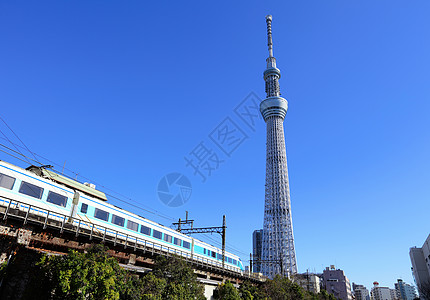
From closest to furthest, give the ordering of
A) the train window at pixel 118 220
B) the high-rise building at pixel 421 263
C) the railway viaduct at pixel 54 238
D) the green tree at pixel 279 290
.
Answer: the railway viaduct at pixel 54 238 → the train window at pixel 118 220 → the green tree at pixel 279 290 → the high-rise building at pixel 421 263

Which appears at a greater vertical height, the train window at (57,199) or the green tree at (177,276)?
the train window at (57,199)

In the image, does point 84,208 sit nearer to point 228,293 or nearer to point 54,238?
point 54,238

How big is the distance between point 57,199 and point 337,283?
401ft

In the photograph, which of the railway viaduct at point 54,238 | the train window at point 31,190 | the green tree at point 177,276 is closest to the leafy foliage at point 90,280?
the railway viaduct at point 54,238

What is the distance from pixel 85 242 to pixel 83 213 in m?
2.75

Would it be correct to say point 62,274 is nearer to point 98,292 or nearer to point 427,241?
point 98,292

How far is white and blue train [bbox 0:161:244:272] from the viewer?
20172mm

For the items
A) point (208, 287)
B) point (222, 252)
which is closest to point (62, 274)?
point (208, 287)

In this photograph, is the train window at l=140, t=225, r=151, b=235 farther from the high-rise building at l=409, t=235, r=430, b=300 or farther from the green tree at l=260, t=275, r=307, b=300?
the high-rise building at l=409, t=235, r=430, b=300

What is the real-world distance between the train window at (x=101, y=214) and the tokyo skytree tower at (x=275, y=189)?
66207 mm

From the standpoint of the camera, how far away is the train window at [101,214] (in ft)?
83.7

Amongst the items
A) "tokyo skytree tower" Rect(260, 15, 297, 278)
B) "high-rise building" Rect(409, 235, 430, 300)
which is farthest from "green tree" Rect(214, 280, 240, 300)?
"tokyo skytree tower" Rect(260, 15, 297, 278)

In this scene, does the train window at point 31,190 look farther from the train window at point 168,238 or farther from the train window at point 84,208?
the train window at point 168,238

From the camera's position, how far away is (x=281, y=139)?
104375 millimetres
